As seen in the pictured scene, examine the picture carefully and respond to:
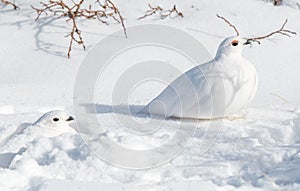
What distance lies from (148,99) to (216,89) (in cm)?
79

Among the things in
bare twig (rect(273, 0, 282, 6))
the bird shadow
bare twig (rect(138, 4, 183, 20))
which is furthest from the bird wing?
bare twig (rect(273, 0, 282, 6))

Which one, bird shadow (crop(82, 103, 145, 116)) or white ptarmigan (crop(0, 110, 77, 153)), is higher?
white ptarmigan (crop(0, 110, 77, 153))

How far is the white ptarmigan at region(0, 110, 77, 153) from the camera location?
2760mm

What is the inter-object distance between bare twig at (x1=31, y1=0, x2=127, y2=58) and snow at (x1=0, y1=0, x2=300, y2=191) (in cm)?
8

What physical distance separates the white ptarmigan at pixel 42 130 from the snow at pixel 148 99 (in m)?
0.09

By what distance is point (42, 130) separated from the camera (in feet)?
9.40

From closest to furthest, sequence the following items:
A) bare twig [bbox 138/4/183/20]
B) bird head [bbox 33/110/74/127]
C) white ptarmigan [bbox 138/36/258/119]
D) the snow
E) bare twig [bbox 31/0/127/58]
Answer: the snow < bird head [bbox 33/110/74/127] < white ptarmigan [bbox 138/36/258/119] < bare twig [bbox 31/0/127/58] < bare twig [bbox 138/4/183/20]

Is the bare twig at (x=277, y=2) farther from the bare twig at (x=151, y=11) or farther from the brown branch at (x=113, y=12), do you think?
the brown branch at (x=113, y=12)

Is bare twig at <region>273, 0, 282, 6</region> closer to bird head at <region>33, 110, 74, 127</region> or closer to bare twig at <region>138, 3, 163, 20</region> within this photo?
bare twig at <region>138, 3, 163, 20</region>

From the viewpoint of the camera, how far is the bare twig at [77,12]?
479 cm

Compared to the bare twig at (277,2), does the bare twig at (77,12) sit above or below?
below

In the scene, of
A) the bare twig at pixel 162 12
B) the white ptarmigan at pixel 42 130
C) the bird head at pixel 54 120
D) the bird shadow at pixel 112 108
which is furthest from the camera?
the bare twig at pixel 162 12

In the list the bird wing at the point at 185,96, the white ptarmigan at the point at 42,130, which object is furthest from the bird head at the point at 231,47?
the white ptarmigan at the point at 42,130

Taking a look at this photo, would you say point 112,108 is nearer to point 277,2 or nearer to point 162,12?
point 162,12
